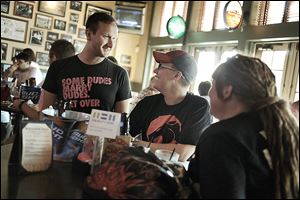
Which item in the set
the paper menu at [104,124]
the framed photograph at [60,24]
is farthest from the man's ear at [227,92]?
the framed photograph at [60,24]

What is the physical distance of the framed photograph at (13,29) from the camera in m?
7.37

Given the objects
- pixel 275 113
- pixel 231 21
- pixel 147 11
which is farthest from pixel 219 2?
pixel 275 113

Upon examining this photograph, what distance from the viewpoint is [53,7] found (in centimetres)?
775

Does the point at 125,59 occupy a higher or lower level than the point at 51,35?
lower

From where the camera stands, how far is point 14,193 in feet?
3.48

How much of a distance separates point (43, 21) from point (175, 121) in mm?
6408

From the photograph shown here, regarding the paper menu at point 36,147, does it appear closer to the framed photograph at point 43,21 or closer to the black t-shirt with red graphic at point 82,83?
the black t-shirt with red graphic at point 82,83

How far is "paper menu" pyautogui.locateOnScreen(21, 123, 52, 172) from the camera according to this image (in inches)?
50.3

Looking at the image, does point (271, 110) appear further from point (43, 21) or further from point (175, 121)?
point (43, 21)

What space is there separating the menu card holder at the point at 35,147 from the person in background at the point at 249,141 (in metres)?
0.58

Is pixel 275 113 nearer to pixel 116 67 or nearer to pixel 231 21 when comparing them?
pixel 116 67

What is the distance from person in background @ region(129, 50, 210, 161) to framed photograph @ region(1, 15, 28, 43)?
6.07 metres

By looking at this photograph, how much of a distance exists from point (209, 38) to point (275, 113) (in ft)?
17.5

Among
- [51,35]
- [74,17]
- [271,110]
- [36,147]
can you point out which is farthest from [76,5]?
[271,110]
